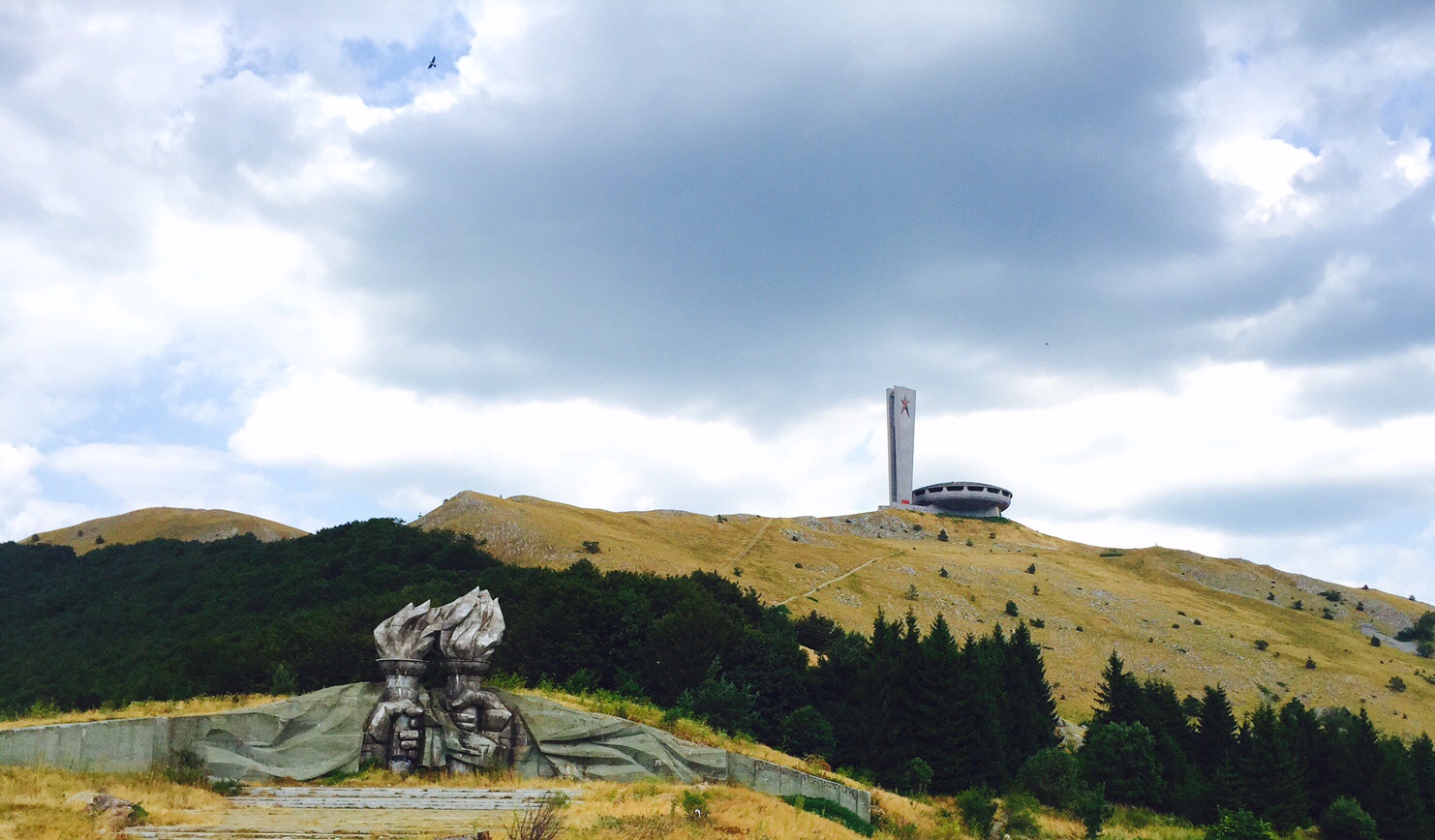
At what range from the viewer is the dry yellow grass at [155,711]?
24.6 m

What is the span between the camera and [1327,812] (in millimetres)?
37406

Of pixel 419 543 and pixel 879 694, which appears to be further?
pixel 419 543

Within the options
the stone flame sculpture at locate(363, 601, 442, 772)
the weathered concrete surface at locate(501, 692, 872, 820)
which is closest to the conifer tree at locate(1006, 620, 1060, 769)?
the weathered concrete surface at locate(501, 692, 872, 820)

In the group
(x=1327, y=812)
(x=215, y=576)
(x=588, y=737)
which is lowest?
(x=1327, y=812)

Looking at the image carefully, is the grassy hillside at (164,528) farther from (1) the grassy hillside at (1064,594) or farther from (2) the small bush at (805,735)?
(2) the small bush at (805,735)

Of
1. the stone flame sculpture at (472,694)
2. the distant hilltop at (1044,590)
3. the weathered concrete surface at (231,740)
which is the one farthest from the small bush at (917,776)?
the distant hilltop at (1044,590)

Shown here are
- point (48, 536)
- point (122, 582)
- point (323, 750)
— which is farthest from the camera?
point (48, 536)

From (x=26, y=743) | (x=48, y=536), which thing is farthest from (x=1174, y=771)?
(x=48, y=536)

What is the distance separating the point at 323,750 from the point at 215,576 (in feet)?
152

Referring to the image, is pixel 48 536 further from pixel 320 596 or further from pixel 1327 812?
pixel 1327 812

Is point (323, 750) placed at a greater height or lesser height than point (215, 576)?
lesser

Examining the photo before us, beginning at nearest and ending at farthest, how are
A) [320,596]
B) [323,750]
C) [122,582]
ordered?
[323,750] < [320,596] < [122,582]

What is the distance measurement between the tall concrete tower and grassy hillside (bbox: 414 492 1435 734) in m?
21.3

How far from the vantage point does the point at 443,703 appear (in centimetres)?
2838
